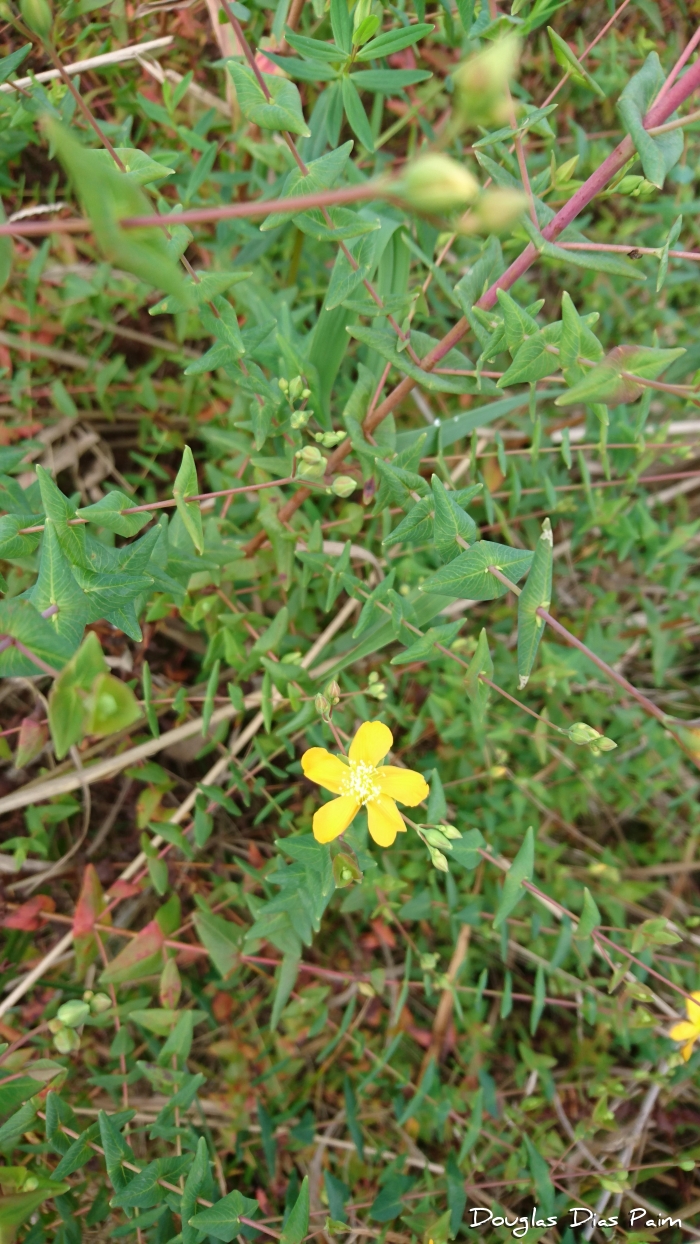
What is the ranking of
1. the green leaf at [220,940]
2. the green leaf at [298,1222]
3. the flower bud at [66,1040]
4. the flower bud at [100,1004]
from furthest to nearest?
the green leaf at [220,940] < the flower bud at [100,1004] < the flower bud at [66,1040] < the green leaf at [298,1222]

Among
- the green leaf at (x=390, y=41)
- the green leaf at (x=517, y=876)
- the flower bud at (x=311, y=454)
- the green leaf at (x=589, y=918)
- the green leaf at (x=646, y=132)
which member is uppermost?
the green leaf at (x=390, y=41)

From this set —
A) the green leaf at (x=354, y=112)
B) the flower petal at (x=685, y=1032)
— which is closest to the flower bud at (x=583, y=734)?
the flower petal at (x=685, y=1032)

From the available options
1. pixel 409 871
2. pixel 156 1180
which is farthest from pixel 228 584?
pixel 156 1180

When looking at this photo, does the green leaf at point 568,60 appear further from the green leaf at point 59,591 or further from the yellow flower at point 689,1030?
the yellow flower at point 689,1030

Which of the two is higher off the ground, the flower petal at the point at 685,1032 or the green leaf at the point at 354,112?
the green leaf at the point at 354,112

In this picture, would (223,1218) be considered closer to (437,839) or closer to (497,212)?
Result: (437,839)

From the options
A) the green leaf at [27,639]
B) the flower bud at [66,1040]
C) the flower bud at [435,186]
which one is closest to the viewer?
the flower bud at [435,186]
